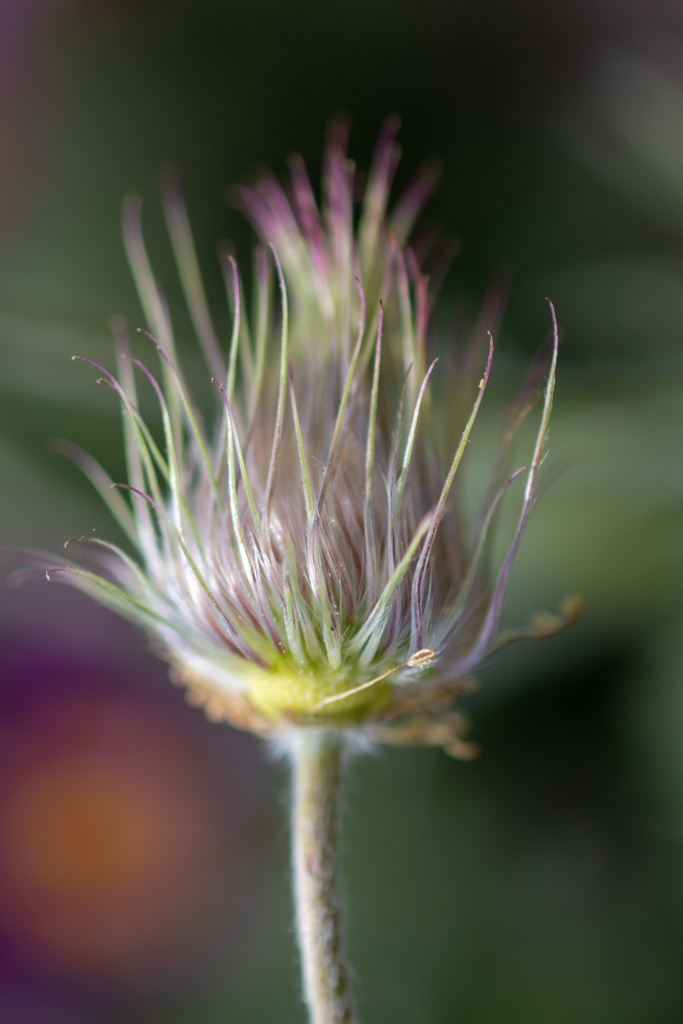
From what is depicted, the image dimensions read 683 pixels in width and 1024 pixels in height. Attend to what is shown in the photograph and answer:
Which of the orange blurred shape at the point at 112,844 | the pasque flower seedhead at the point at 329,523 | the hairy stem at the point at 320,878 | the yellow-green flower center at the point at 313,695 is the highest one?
the pasque flower seedhead at the point at 329,523

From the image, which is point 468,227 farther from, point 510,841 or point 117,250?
point 510,841

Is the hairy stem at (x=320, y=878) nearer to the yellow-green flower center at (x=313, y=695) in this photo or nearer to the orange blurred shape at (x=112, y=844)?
the yellow-green flower center at (x=313, y=695)

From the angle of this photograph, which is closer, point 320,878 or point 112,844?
point 320,878

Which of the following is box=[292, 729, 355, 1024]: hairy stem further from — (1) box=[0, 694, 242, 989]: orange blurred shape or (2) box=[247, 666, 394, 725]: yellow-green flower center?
(1) box=[0, 694, 242, 989]: orange blurred shape

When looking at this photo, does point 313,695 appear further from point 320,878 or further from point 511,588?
point 511,588

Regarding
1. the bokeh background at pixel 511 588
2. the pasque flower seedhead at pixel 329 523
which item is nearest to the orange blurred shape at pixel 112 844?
the bokeh background at pixel 511 588

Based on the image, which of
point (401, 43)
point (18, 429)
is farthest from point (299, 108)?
point (18, 429)

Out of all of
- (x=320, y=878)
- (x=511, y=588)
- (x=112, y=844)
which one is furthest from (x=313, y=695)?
(x=112, y=844)
